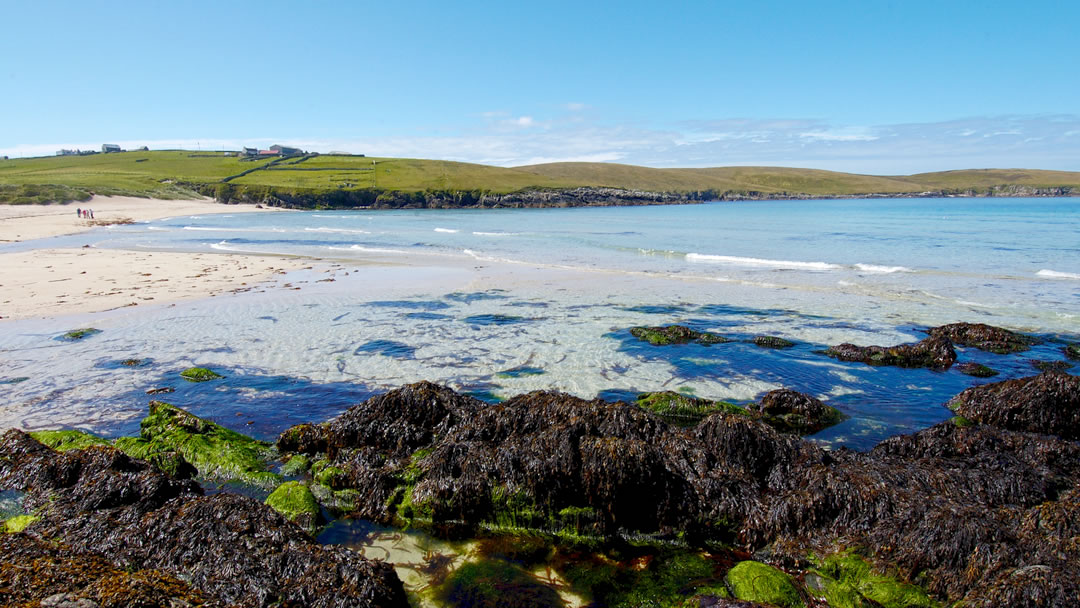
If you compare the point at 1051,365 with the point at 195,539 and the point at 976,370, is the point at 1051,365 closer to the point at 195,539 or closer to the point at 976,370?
the point at 976,370

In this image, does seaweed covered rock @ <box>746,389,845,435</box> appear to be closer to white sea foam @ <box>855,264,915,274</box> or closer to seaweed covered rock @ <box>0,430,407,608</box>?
seaweed covered rock @ <box>0,430,407,608</box>

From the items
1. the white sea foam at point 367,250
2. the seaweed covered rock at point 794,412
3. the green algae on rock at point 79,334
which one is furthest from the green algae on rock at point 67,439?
the white sea foam at point 367,250

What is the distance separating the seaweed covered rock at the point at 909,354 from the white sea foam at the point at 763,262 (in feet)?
56.4

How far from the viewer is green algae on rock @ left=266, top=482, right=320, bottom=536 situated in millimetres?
7031

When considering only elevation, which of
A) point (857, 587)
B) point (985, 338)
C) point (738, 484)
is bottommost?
point (857, 587)

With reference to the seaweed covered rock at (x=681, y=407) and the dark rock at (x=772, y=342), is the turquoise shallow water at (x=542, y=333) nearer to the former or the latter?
the dark rock at (x=772, y=342)

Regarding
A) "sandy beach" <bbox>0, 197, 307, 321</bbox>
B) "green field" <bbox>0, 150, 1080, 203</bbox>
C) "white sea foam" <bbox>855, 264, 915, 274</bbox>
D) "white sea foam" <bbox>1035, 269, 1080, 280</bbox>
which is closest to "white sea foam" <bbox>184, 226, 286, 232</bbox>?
"sandy beach" <bbox>0, 197, 307, 321</bbox>

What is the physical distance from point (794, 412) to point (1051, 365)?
25.4 feet

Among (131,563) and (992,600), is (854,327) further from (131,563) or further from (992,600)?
(131,563)

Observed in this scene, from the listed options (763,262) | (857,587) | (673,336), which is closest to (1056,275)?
(763,262)

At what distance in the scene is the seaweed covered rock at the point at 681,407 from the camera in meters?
10.3

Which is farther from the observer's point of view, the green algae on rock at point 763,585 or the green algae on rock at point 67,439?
the green algae on rock at point 67,439

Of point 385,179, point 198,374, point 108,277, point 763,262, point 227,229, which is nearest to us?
point 198,374

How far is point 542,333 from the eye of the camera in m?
16.3
